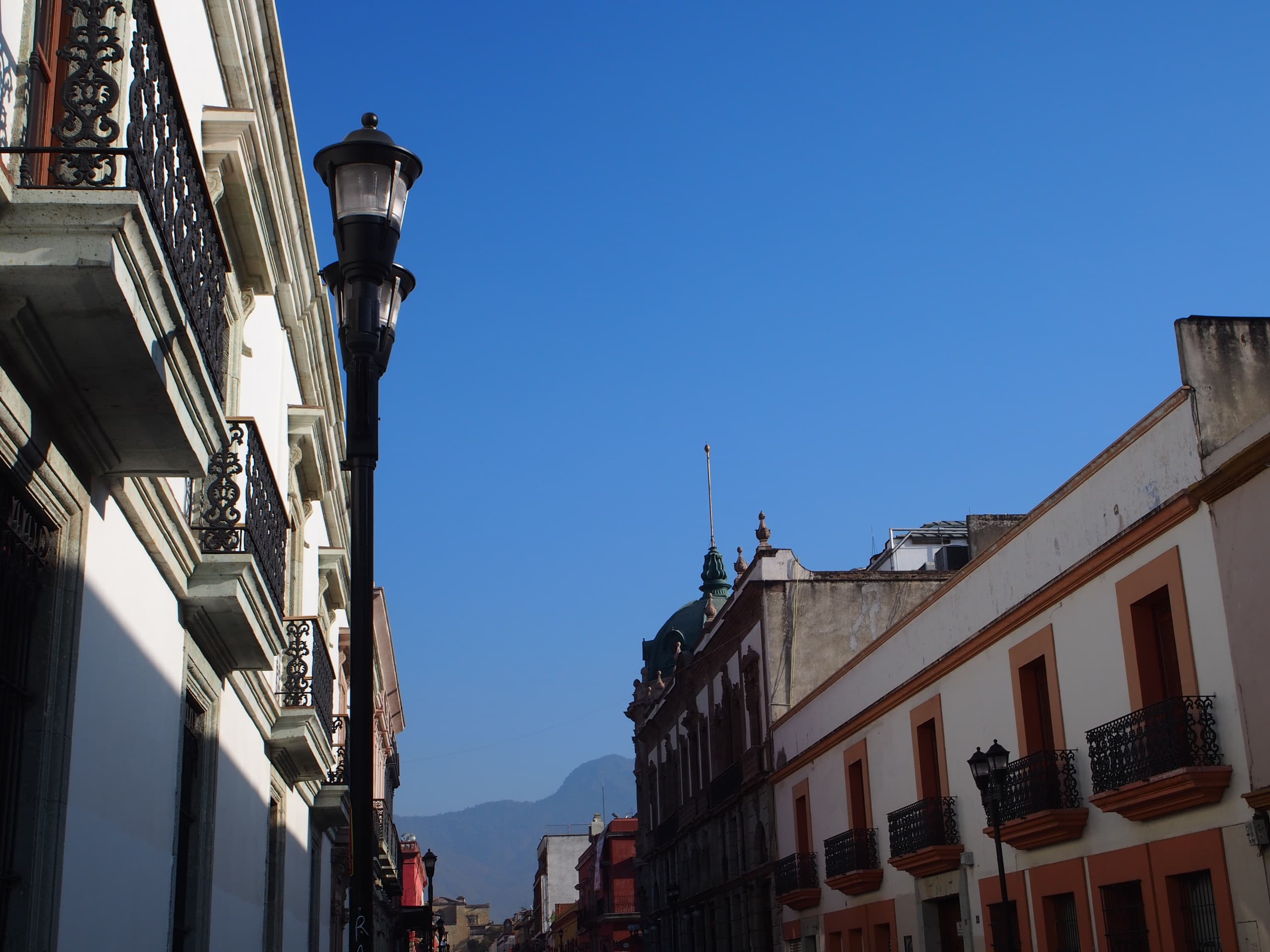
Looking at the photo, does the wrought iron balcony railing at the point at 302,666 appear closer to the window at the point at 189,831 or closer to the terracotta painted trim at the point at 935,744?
the window at the point at 189,831

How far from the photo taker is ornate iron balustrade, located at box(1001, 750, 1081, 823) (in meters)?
14.7

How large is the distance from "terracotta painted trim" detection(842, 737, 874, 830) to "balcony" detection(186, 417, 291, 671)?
1430cm

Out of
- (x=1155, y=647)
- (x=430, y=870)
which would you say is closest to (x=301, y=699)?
(x=1155, y=647)

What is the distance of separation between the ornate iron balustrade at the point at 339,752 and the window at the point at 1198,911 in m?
8.73

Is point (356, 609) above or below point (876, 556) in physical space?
below

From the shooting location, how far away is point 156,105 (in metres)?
5.63

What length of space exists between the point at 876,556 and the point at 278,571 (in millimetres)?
26935

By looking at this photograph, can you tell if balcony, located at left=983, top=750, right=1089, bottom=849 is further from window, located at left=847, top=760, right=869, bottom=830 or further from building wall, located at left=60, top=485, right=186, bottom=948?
building wall, located at left=60, top=485, right=186, bottom=948

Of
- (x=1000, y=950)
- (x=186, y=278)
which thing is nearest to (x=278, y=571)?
(x=186, y=278)

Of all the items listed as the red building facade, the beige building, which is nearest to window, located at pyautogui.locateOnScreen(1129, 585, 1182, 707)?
the beige building

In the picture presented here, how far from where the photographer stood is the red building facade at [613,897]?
5959 centimetres

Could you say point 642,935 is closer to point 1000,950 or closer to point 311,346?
point 1000,950

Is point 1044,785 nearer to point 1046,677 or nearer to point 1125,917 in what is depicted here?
point 1046,677

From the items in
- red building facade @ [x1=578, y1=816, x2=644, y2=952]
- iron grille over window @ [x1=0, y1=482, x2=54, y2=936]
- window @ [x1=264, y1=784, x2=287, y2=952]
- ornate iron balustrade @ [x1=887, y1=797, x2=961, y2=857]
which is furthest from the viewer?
red building facade @ [x1=578, y1=816, x2=644, y2=952]
